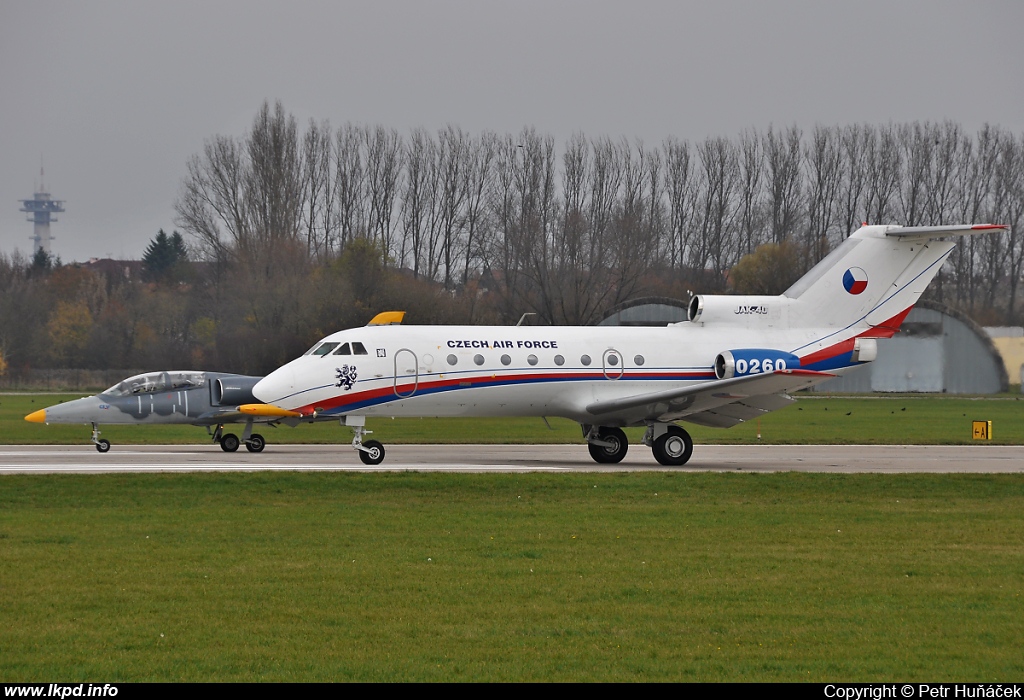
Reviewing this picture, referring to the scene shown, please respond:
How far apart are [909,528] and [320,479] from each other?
9312mm

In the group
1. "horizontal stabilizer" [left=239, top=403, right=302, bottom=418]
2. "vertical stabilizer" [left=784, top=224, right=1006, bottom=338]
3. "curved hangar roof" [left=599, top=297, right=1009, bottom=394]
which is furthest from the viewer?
"curved hangar roof" [left=599, top=297, right=1009, bottom=394]

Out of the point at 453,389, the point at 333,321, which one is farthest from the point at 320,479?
the point at 333,321

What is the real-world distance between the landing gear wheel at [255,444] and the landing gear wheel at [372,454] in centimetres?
647

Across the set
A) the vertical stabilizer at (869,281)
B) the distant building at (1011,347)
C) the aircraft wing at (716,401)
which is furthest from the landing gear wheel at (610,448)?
the distant building at (1011,347)

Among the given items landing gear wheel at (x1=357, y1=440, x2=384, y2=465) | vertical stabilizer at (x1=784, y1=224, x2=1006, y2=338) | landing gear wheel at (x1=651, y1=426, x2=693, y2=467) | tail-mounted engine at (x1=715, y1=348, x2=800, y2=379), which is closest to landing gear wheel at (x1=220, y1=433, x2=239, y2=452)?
landing gear wheel at (x1=357, y1=440, x2=384, y2=465)

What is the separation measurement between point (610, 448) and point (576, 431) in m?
13.1

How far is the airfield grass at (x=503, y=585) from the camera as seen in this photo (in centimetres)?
779

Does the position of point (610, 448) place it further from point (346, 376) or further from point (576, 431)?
point (576, 431)

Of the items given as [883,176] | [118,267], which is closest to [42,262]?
[118,267]

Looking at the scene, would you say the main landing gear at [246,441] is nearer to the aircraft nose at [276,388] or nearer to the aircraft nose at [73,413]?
the aircraft nose at [73,413]

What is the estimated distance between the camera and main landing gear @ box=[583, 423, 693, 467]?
24359 millimetres

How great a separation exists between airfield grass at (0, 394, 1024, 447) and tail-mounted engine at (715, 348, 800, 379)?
7.94 metres

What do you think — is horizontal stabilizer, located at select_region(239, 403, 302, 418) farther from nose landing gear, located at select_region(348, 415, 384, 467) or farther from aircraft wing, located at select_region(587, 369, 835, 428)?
aircraft wing, located at select_region(587, 369, 835, 428)

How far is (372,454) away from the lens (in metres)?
23.3
